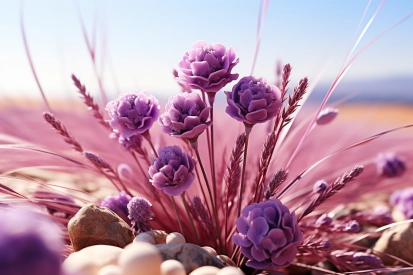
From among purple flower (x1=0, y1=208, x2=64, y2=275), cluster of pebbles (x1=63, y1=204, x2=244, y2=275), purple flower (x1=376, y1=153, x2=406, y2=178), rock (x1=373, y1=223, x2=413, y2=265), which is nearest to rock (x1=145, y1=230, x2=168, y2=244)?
cluster of pebbles (x1=63, y1=204, x2=244, y2=275)

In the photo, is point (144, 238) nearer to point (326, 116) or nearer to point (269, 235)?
point (269, 235)

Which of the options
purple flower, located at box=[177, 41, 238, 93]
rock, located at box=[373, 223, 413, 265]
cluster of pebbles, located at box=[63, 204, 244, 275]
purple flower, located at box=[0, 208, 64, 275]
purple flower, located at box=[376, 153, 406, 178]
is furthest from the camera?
purple flower, located at box=[376, 153, 406, 178]

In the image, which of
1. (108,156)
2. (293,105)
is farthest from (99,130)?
(293,105)

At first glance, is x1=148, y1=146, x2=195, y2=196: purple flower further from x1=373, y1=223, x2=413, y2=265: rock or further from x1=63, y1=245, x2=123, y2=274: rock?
x1=373, y1=223, x2=413, y2=265: rock

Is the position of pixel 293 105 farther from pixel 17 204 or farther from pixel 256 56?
pixel 17 204

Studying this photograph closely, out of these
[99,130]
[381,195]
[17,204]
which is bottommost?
[381,195]

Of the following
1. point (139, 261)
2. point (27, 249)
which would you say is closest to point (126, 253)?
point (139, 261)

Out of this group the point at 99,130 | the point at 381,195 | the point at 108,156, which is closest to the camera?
the point at 108,156
